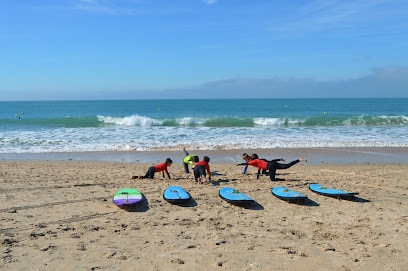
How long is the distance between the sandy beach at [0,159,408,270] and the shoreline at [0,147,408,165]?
4160mm

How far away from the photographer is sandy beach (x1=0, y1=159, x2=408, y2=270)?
525cm

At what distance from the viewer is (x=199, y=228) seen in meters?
6.64

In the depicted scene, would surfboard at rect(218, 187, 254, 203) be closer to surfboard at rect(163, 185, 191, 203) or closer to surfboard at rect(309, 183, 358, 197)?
surfboard at rect(163, 185, 191, 203)

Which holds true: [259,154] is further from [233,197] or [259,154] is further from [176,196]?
[176,196]

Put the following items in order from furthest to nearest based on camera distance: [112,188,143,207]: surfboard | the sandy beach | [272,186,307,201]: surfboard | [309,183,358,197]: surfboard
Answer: [309,183,358,197]: surfboard < [272,186,307,201]: surfboard < [112,188,143,207]: surfboard < the sandy beach

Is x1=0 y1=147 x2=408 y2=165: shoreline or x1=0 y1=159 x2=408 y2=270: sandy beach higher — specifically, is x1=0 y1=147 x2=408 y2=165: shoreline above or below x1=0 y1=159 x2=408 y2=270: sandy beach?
below

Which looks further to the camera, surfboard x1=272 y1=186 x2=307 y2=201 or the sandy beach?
surfboard x1=272 y1=186 x2=307 y2=201

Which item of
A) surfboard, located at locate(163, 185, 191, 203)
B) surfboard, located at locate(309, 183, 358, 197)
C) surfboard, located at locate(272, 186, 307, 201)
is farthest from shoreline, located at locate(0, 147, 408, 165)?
surfboard, located at locate(163, 185, 191, 203)

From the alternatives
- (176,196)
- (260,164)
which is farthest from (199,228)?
(260,164)

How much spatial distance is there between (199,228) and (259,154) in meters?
10.2

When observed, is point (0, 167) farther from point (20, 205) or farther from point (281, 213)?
point (281, 213)

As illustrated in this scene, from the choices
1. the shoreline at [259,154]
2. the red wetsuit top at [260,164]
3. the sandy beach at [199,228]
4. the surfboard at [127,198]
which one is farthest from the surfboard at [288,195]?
the shoreline at [259,154]

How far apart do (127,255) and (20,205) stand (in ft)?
12.1

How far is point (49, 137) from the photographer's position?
882 inches
